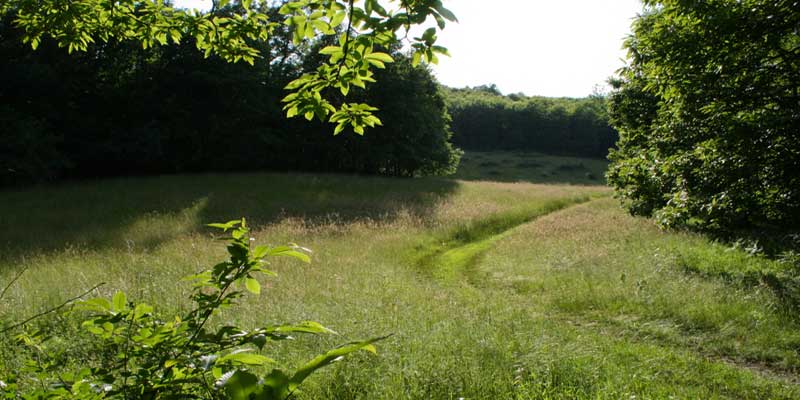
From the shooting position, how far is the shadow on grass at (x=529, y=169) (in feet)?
179

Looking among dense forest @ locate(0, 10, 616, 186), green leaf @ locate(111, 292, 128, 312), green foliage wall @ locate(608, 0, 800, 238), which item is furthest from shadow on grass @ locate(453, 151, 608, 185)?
green leaf @ locate(111, 292, 128, 312)

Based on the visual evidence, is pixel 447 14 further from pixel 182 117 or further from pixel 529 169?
pixel 529 169

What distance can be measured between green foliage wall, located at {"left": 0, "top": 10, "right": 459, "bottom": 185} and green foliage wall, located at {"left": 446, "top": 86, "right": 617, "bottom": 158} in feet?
150

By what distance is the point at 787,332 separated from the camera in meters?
7.12

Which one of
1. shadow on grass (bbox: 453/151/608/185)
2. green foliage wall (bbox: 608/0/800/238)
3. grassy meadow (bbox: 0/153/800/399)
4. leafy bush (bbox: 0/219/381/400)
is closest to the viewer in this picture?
leafy bush (bbox: 0/219/381/400)

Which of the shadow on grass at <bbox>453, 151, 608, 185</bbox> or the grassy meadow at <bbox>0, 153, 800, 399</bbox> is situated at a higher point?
the shadow on grass at <bbox>453, 151, 608, 185</bbox>

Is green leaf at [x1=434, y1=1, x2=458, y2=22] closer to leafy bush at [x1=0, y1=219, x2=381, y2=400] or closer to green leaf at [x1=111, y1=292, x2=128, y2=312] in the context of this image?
leafy bush at [x1=0, y1=219, x2=381, y2=400]

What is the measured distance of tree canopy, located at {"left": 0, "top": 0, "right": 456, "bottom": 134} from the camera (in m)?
2.61

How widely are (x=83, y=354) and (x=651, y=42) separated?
1092cm

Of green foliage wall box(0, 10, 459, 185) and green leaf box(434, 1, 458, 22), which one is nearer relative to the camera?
green leaf box(434, 1, 458, 22)

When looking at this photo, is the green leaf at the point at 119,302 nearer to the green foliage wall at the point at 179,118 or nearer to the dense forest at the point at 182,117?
the dense forest at the point at 182,117

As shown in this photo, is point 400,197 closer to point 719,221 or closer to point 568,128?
point 719,221

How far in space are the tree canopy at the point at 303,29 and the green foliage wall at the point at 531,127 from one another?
271 feet

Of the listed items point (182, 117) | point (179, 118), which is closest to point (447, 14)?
point (179, 118)
